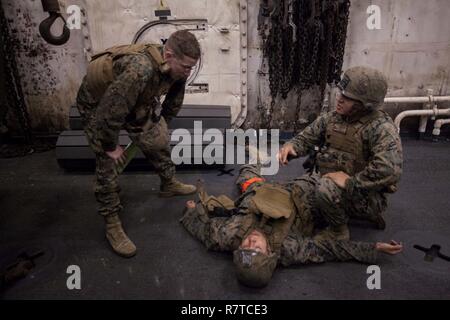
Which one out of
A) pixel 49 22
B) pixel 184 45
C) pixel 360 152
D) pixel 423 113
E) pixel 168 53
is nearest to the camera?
pixel 184 45

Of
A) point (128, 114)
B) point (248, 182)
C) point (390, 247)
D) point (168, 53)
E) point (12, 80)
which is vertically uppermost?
point (168, 53)

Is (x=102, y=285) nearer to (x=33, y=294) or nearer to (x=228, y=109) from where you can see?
(x=33, y=294)

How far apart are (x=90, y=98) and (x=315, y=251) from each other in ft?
7.09

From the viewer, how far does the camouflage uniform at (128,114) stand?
2.39m

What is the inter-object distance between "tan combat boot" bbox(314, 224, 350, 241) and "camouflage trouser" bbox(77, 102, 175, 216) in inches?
62.8

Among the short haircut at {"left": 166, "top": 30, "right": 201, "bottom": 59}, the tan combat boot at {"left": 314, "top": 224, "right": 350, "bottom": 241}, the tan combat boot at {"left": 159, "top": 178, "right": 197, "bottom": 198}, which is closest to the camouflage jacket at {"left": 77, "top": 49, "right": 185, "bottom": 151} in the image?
the short haircut at {"left": 166, "top": 30, "right": 201, "bottom": 59}

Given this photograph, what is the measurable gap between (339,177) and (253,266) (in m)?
0.95

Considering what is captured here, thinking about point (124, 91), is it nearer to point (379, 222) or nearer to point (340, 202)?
point (340, 202)

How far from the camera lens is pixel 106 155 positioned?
2.66 metres

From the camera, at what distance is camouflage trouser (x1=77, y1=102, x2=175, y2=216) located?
2701mm

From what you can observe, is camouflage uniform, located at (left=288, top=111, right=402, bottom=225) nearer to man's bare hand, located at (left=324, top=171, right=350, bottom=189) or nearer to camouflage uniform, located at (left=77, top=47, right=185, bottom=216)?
man's bare hand, located at (left=324, top=171, right=350, bottom=189)

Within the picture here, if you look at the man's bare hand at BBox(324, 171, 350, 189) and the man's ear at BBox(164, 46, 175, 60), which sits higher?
the man's ear at BBox(164, 46, 175, 60)

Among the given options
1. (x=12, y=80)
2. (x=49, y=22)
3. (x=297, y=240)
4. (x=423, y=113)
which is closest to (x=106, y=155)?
(x=297, y=240)
